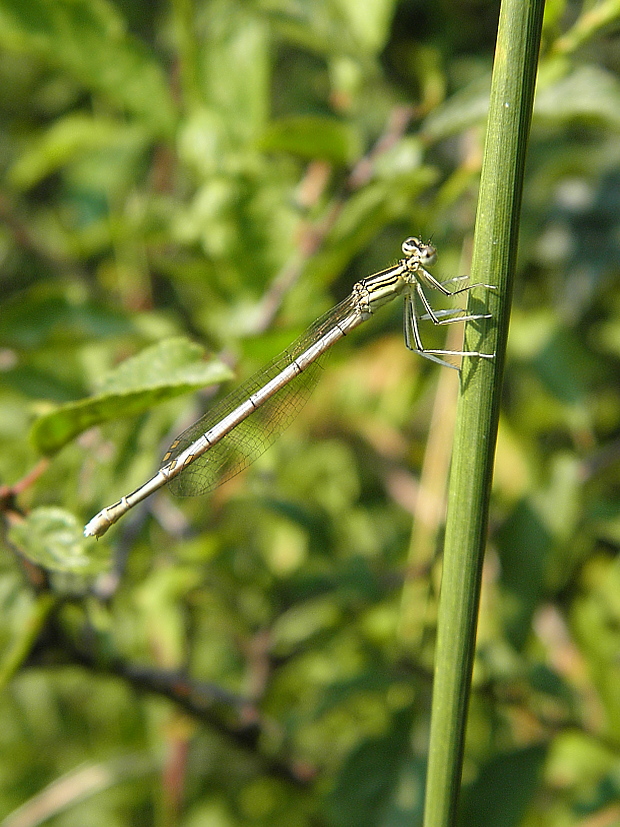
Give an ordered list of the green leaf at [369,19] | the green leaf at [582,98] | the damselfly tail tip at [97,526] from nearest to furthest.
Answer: the damselfly tail tip at [97,526], the green leaf at [582,98], the green leaf at [369,19]

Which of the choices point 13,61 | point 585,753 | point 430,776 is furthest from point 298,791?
point 13,61

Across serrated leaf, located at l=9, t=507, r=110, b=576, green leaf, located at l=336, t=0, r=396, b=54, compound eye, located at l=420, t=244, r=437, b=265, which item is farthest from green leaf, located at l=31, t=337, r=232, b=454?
green leaf, located at l=336, t=0, r=396, b=54

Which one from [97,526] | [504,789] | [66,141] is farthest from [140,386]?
[66,141]

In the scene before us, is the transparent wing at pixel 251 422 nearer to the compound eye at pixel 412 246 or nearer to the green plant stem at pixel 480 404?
the compound eye at pixel 412 246

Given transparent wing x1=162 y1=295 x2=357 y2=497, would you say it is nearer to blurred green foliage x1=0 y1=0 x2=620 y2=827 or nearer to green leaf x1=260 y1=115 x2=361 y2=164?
blurred green foliage x1=0 y1=0 x2=620 y2=827

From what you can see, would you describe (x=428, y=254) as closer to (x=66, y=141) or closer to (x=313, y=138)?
(x=313, y=138)

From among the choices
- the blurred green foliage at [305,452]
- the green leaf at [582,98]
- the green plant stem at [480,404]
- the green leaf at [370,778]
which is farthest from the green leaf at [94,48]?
the green leaf at [370,778]
